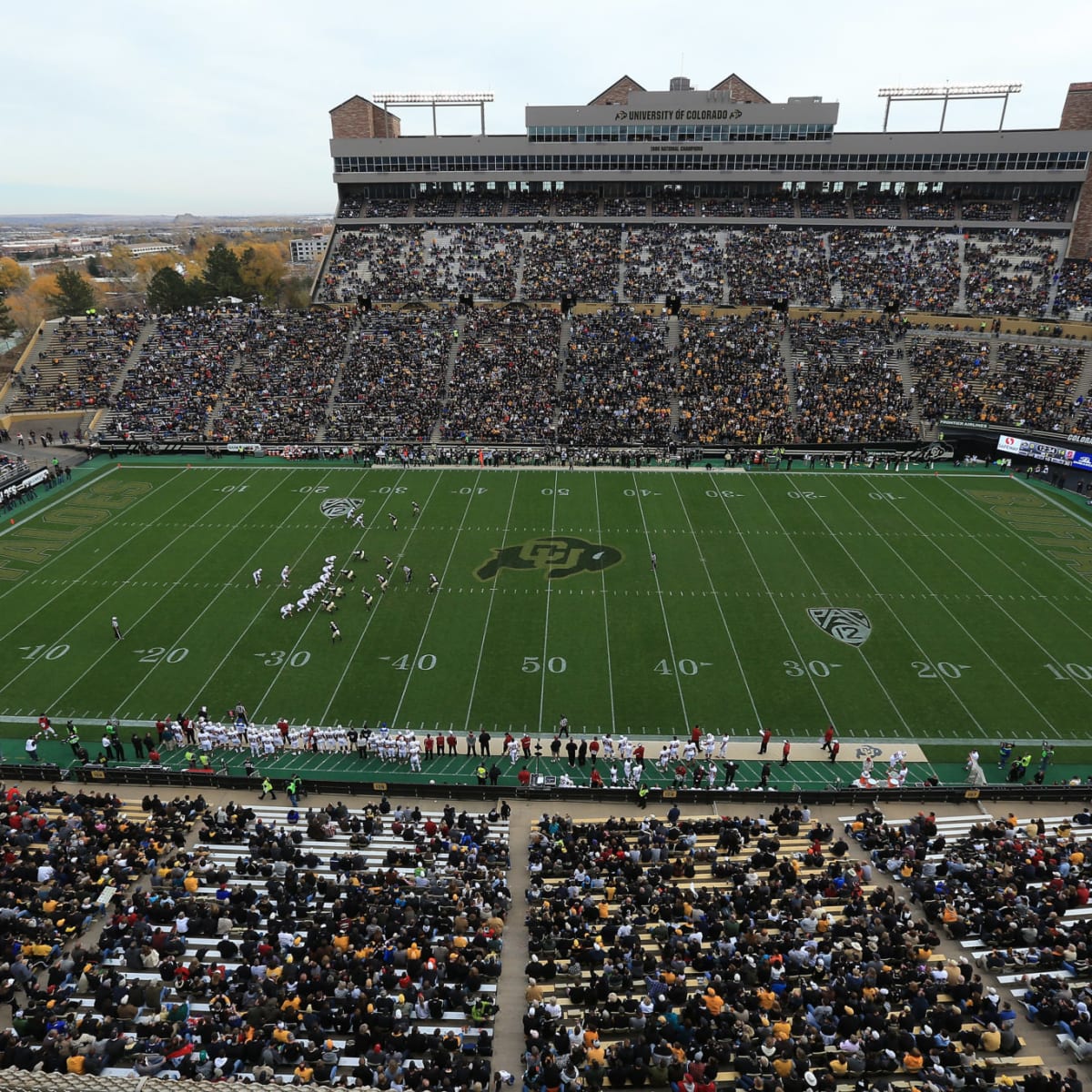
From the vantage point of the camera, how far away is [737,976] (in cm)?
1171

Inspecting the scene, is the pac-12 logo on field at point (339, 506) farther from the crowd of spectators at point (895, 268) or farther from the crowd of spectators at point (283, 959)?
the crowd of spectators at point (895, 268)

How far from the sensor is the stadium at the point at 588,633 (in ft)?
38.0

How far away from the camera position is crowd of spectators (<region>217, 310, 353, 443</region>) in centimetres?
4703

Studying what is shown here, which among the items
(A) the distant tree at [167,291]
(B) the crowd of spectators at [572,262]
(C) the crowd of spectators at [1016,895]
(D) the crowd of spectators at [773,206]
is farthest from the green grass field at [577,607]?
(A) the distant tree at [167,291]

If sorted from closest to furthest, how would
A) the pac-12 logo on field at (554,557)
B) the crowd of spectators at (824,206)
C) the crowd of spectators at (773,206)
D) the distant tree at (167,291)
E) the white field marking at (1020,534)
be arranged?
the white field marking at (1020,534)
the pac-12 logo on field at (554,557)
the crowd of spectators at (824,206)
the crowd of spectators at (773,206)
the distant tree at (167,291)

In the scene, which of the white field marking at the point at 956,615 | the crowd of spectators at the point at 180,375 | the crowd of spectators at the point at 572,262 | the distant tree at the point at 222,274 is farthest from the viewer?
the distant tree at the point at 222,274

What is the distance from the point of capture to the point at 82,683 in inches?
921

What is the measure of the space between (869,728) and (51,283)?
450 feet

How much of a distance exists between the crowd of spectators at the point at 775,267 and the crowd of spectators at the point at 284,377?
30.1 m

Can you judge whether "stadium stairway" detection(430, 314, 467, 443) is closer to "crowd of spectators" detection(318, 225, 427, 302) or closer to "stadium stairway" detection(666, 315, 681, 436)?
"crowd of spectators" detection(318, 225, 427, 302)

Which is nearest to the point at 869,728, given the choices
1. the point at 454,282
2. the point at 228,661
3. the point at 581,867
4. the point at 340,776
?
the point at 581,867

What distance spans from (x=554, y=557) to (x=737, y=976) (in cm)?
2072

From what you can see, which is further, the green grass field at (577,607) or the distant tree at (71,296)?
the distant tree at (71,296)

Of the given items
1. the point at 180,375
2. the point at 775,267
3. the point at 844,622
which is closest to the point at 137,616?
the point at 844,622
